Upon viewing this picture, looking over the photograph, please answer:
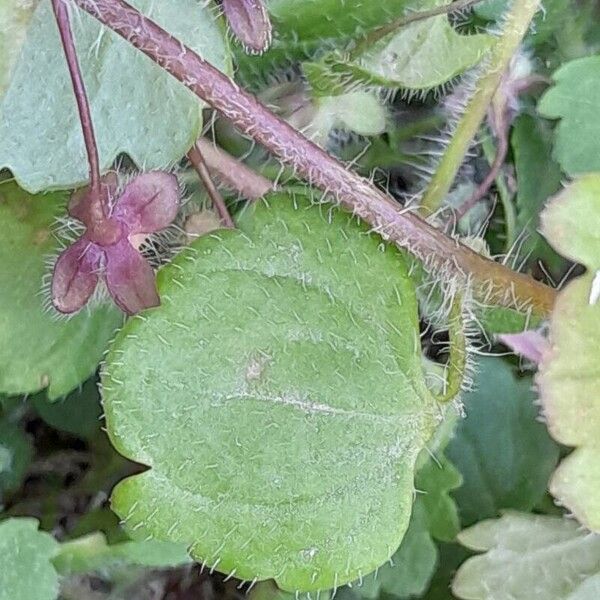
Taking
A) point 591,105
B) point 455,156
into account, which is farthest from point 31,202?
point 591,105

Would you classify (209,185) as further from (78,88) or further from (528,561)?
(528,561)

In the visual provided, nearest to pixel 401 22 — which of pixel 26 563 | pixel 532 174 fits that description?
pixel 532 174

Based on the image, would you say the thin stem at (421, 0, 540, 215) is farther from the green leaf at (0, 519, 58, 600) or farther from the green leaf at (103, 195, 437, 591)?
the green leaf at (0, 519, 58, 600)

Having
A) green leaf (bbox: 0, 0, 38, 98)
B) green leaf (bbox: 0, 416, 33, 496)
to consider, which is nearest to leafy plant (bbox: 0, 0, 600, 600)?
green leaf (bbox: 0, 0, 38, 98)

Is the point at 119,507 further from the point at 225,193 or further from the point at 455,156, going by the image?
the point at 455,156

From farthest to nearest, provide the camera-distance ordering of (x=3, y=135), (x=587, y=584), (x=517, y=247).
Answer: (x=517, y=247), (x=587, y=584), (x=3, y=135)

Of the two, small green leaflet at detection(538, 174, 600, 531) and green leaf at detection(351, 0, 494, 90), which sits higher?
green leaf at detection(351, 0, 494, 90)
